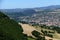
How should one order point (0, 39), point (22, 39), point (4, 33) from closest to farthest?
point (0, 39) < point (4, 33) < point (22, 39)

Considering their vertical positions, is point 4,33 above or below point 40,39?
above

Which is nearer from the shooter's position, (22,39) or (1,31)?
(1,31)

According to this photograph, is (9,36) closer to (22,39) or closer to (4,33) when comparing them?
(4,33)

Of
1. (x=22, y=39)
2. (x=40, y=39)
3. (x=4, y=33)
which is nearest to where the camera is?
(x=4, y=33)

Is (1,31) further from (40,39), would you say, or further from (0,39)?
(40,39)

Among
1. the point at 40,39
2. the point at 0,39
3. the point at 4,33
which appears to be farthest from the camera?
the point at 40,39

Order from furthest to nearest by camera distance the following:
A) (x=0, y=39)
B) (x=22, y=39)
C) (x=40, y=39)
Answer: (x=40, y=39) < (x=22, y=39) < (x=0, y=39)

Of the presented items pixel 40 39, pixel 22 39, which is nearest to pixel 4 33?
pixel 22 39

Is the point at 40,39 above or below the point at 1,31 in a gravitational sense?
below

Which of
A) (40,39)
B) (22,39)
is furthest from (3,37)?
(40,39)

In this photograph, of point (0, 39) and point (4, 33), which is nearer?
point (0, 39)
